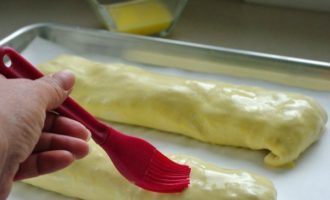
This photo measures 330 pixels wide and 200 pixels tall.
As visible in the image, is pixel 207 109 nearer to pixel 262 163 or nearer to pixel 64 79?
pixel 262 163

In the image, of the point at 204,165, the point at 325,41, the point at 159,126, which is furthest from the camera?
the point at 325,41

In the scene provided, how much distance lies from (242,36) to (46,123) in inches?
27.5

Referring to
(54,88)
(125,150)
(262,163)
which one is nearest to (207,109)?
(262,163)

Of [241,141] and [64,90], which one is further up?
[64,90]

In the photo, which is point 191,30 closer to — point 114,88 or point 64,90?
point 114,88

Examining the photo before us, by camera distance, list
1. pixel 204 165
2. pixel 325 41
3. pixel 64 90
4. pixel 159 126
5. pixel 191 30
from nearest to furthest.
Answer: pixel 64 90, pixel 204 165, pixel 159 126, pixel 325 41, pixel 191 30

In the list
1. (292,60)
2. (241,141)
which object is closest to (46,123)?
(241,141)

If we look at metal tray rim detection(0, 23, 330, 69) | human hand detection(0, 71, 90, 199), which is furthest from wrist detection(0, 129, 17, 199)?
metal tray rim detection(0, 23, 330, 69)

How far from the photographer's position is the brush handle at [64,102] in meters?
0.81

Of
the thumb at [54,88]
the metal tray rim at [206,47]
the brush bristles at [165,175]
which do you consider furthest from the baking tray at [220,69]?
the thumb at [54,88]

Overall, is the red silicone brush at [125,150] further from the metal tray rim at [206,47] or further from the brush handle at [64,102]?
the metal tray rim at [206,47]

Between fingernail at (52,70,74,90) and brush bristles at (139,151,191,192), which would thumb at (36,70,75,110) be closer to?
fingernail at (52,70,74,90)

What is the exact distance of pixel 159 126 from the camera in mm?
1087

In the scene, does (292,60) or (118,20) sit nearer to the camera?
(292,60)
